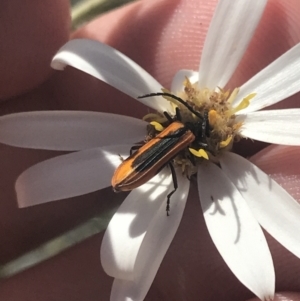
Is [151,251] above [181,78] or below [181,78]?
below

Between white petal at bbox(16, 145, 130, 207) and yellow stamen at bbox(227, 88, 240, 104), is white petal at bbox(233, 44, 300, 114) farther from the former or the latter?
white petal at bbox(16, 145, 130, 207)

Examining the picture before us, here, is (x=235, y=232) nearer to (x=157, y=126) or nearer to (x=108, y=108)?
(x=157, y=126)

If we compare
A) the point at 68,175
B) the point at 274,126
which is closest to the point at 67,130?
the point at 68,175

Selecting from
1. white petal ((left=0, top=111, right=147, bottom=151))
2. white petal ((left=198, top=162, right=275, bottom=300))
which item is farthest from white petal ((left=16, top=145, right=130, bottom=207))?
white petal ((left=198, top=162, right=275, bottom=300))

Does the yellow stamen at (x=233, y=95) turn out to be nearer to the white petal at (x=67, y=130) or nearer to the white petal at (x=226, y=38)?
the white petal at (x=226, y=38)

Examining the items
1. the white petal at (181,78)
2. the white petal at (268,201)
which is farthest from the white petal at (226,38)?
the white petal at (268,201)

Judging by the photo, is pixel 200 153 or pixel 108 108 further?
pixel 108 108
